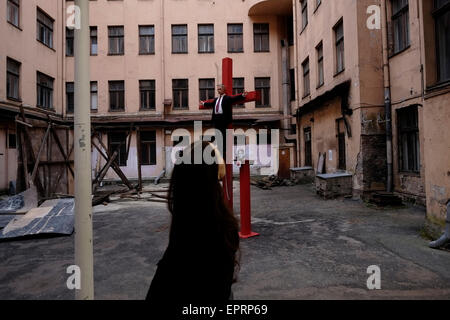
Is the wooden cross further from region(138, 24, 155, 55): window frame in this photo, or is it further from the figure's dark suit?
region(138, 24, 155, 55): window frame

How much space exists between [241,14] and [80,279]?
69.2ft

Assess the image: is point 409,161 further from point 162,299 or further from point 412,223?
point 162,299

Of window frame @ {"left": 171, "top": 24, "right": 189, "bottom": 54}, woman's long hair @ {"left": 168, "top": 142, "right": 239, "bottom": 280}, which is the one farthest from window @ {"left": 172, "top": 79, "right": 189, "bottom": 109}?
woman's long hair @ {"left": 168, "top": 142, "right": 239, "bottom": 280}

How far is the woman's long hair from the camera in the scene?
134 cm

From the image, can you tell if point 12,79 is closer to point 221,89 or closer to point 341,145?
point 221,89

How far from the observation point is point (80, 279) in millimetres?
1876

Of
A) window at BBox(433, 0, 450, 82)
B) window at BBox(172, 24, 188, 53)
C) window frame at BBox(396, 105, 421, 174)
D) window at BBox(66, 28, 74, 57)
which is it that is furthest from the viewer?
window at BBox(172, 24, 188, 53)

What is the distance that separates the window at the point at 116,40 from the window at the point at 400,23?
658 inches

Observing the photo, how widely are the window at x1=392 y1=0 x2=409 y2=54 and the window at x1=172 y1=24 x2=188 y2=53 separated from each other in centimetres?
1394

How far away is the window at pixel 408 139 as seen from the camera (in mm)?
8227
